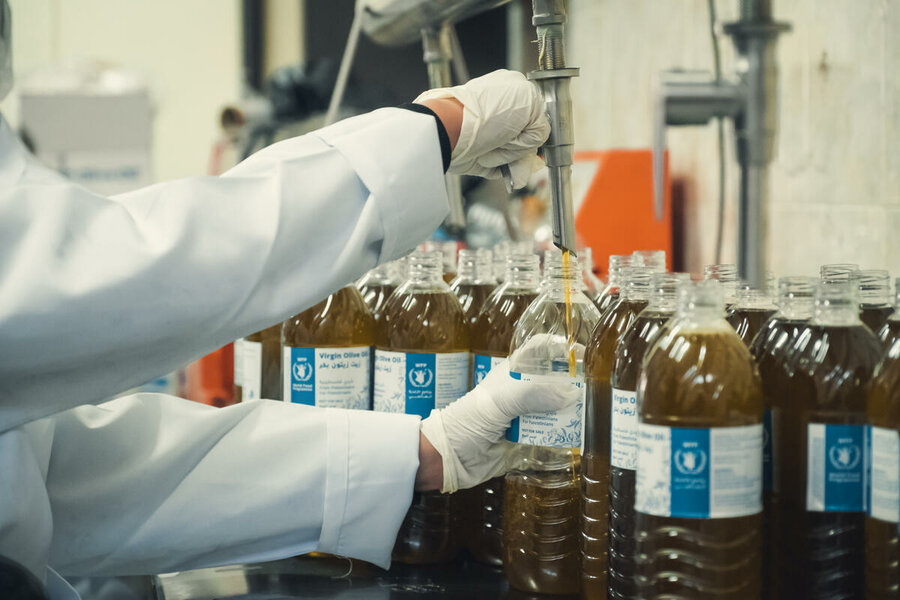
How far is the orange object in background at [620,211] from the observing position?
2439mm

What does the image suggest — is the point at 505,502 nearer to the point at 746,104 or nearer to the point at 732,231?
the point at 746,104

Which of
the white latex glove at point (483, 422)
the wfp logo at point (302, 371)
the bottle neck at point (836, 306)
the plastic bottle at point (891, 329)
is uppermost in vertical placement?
the bottle neck at point (836, 306)

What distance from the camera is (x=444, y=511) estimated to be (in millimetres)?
1434

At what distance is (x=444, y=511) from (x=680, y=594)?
0.55m

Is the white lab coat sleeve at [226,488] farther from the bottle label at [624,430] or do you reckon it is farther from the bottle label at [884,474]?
the bottle label at [884,474]

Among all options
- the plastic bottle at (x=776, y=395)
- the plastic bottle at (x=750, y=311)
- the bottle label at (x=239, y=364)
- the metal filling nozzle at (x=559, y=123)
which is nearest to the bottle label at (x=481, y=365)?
the metal filling nozzle at (x=559, y=123)

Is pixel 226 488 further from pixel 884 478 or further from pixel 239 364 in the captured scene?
pixel 884 478

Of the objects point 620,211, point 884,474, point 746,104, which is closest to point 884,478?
point 884,474

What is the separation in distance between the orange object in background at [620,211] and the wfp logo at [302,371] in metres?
1.16

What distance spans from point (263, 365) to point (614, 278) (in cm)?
65

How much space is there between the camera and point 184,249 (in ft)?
3.33

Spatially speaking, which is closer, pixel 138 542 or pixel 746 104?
pixel 138 542

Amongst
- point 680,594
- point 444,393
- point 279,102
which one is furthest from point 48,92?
point 680,594

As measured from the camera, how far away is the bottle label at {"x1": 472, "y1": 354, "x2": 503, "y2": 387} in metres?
1.35
